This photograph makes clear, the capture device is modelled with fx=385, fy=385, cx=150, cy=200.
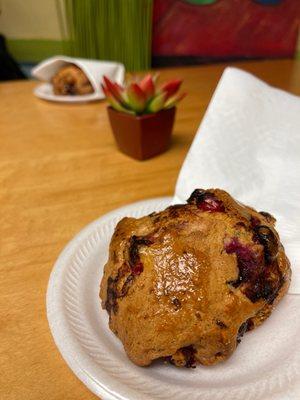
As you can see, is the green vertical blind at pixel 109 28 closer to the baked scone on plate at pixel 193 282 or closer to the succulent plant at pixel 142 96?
the succulent plant at pixel 142 96

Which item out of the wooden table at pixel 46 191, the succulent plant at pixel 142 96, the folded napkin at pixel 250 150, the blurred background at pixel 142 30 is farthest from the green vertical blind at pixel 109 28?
the folded napkin at pixel 250 150

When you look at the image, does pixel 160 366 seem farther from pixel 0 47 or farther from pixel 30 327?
pixel 0 47

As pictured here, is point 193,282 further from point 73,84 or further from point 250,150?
point 73,84

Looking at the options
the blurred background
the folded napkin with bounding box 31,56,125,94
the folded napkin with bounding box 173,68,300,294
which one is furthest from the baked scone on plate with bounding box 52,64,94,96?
the folded napkin with bounding box 173,68,300,294

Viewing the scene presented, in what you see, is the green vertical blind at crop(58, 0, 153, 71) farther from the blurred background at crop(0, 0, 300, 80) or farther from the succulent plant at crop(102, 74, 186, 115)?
the succulent plant at crop(102, 74, 186, 115)

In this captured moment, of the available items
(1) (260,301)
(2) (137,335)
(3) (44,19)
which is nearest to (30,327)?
(2) (137,335)

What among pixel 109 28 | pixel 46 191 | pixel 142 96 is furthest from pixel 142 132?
pixel 109 28
